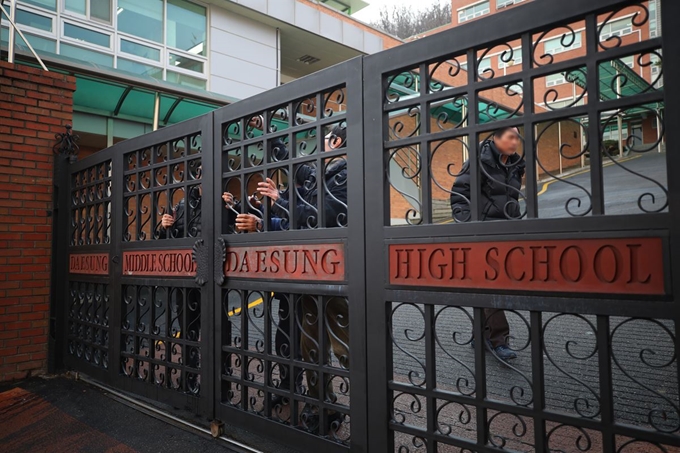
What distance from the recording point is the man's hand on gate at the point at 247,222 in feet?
11.0

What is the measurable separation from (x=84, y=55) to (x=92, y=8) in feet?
4.25

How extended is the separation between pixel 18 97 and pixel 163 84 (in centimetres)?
445

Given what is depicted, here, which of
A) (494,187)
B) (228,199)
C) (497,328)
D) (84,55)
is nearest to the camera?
(494,187)

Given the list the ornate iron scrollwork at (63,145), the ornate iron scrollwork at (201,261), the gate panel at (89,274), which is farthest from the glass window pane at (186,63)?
the ornate iron scrollwork at (201,261)

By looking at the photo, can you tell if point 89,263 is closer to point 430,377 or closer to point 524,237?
point 430,377

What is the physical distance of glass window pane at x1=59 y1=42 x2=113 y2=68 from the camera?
11.5m

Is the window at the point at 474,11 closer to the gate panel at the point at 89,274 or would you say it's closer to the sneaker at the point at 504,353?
the gate panel at the point at 89,274

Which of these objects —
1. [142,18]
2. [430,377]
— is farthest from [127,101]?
[430,377]

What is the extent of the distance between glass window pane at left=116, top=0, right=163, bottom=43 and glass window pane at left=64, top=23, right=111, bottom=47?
0.53 metres

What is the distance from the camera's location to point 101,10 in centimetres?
1222

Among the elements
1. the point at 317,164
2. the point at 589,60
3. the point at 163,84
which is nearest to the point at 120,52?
the point at 163,84

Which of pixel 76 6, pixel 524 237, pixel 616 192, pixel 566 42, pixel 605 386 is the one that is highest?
pixel 76 6

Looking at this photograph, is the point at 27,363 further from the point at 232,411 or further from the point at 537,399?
the point at 537,399

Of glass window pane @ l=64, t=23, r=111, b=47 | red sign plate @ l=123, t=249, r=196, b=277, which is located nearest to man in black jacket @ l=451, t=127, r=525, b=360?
red sign plate @ l=123, t=249, r=196, b=277
